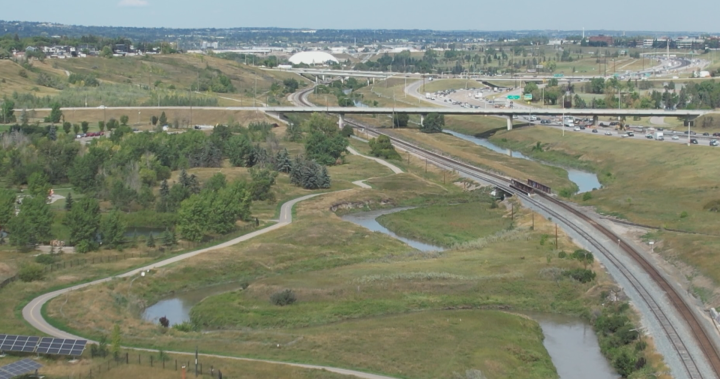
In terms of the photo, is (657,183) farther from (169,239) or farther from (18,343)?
(18,343)

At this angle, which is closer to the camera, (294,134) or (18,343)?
(18,343)

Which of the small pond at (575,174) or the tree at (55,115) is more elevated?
the tree at (55,115)

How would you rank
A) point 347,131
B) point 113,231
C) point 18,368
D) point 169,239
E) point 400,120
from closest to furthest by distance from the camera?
point 18,368 < point 113,231 < point 169,239 < point 347,131 < point 400,120

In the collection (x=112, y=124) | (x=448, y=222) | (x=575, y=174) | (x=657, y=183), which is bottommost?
(x=575, y=174)

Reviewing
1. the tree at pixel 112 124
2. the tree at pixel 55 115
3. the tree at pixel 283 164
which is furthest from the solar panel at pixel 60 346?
Answer: the tree at pixel 55 115

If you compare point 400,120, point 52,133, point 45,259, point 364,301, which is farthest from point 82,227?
point 400,120

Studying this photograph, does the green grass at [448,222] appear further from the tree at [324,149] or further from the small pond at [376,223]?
the tree at [324,149]

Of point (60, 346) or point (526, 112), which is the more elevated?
point (60, 346)

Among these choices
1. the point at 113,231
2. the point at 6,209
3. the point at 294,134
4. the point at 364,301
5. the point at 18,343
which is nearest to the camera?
the point at 18,343
